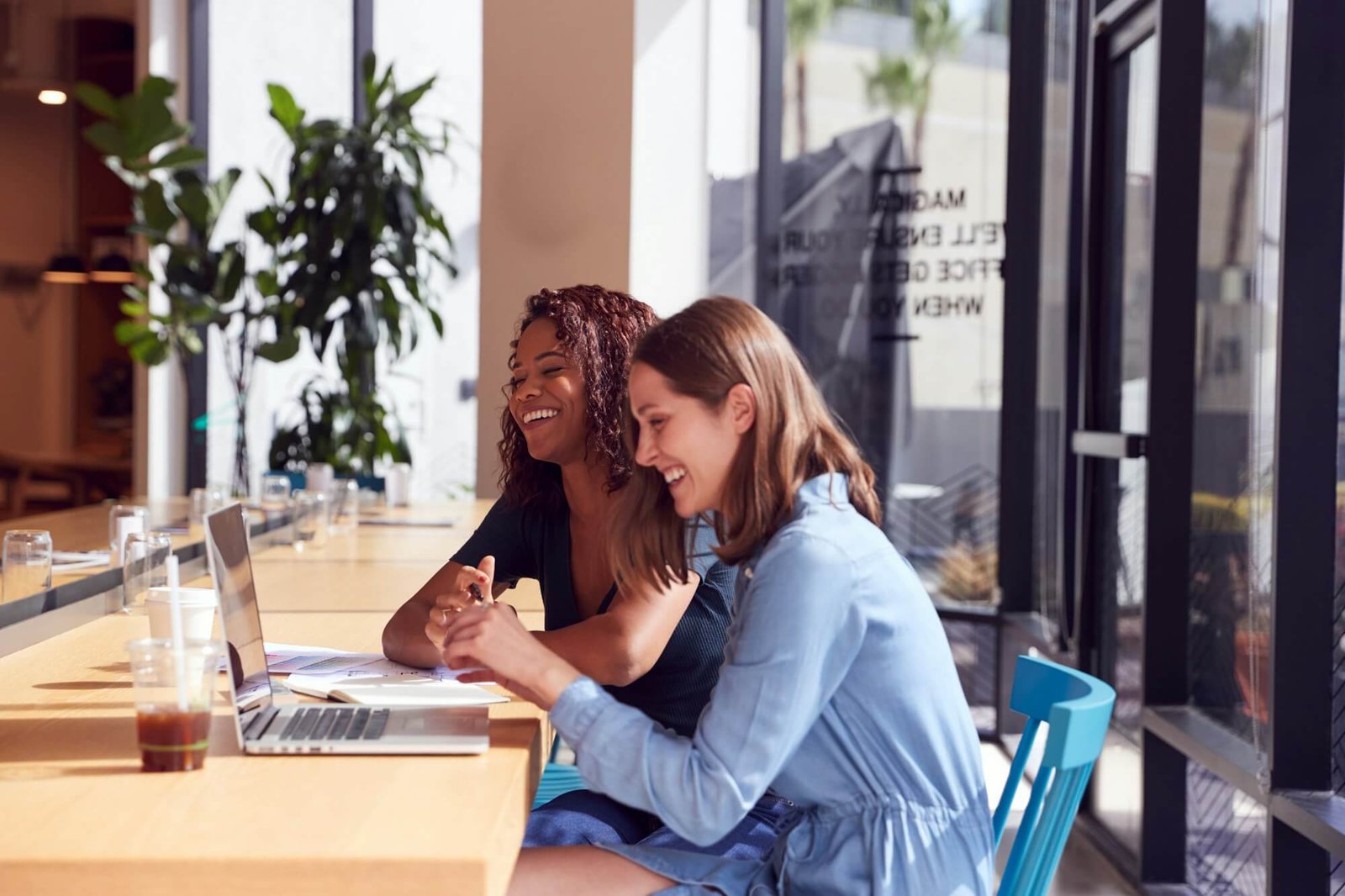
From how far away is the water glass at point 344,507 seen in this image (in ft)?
13.0

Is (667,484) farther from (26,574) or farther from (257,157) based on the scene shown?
(257,157)

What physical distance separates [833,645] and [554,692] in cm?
30

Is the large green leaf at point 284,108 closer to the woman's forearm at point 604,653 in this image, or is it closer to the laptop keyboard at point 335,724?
the woman's forearm at point 604,653

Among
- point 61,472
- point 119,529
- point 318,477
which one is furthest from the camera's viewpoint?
point 61,472

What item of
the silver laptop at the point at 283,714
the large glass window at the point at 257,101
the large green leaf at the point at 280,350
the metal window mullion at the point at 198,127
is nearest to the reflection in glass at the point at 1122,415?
the silver laptop at the point at 283,714

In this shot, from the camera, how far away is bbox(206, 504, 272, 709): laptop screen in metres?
1.49

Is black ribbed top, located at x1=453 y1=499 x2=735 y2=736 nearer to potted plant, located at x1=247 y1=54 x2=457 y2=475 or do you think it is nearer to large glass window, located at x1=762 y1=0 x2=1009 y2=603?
large glass window, located at x1=762 y1=0 x2=1009 y2=603

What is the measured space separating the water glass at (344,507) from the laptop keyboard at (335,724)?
92.8 inches

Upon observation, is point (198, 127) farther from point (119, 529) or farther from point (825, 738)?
point (825, 738)

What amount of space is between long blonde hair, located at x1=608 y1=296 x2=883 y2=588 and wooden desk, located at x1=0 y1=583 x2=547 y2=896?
37cm

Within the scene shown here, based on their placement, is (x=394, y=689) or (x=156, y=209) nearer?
(x=394, y=689)

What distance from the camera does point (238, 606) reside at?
158 cm

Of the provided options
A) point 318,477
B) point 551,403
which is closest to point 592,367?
point 551,403

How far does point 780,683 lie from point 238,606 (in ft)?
2.14
